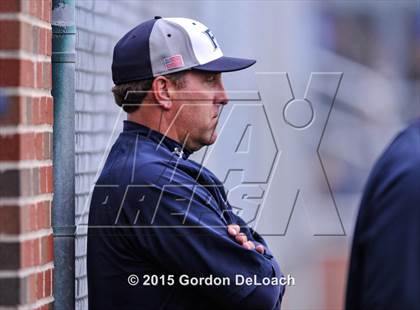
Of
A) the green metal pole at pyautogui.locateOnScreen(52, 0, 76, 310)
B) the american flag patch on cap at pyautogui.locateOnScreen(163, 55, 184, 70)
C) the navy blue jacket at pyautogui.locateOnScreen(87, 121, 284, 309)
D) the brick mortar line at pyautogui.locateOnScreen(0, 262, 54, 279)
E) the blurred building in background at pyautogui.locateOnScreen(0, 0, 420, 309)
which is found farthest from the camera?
the blurred building in background at pyautogui.locateOnScreen(0, 0, 420, 309)

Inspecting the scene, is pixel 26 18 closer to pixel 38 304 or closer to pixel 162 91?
pixel 162 91

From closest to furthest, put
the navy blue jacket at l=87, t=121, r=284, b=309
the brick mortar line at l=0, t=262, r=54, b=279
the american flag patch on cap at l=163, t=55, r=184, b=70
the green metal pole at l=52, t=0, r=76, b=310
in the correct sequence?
the brick mortar line at l=0, t=262, r=54, b=279 → the navy blue jacket at l=87, t=121, r=284, b=309 → the american flag patch on cap at l=163, t=55, r=184, b=70 → the green metal pole at l=52, t=0, r=76, b=310

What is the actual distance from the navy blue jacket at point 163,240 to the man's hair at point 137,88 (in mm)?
108

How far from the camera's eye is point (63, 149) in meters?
3.85

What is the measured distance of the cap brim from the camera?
372 centimetres

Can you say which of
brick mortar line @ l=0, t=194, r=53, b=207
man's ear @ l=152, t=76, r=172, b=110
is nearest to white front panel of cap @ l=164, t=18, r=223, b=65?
man's ear @ l=152, t=76, r=172, b=110

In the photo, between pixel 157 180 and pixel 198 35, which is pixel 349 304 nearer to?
pixel 157 180

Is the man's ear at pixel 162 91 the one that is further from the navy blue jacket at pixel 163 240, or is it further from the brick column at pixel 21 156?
the brick column at pixel 21 156

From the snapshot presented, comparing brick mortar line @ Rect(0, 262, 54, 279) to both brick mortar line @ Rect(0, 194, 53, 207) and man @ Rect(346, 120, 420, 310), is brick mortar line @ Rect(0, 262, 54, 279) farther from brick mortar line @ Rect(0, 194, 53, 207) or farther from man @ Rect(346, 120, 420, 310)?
man @ Rect(346, 120, 420, 310)

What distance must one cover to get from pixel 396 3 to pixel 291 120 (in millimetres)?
542

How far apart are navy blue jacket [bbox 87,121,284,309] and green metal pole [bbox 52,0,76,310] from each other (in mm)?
180

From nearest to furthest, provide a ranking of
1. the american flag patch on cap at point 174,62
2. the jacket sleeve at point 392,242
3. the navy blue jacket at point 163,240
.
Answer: the jacket sleeve at point 392,242 → the navy blue jacket at point 163,240 → the american flag patch on cap at point 174,62

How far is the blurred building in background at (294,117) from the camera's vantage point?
3.95 m

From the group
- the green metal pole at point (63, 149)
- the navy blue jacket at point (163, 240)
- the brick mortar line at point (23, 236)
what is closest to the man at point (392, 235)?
the navy blue jacket at point (163, 240)
